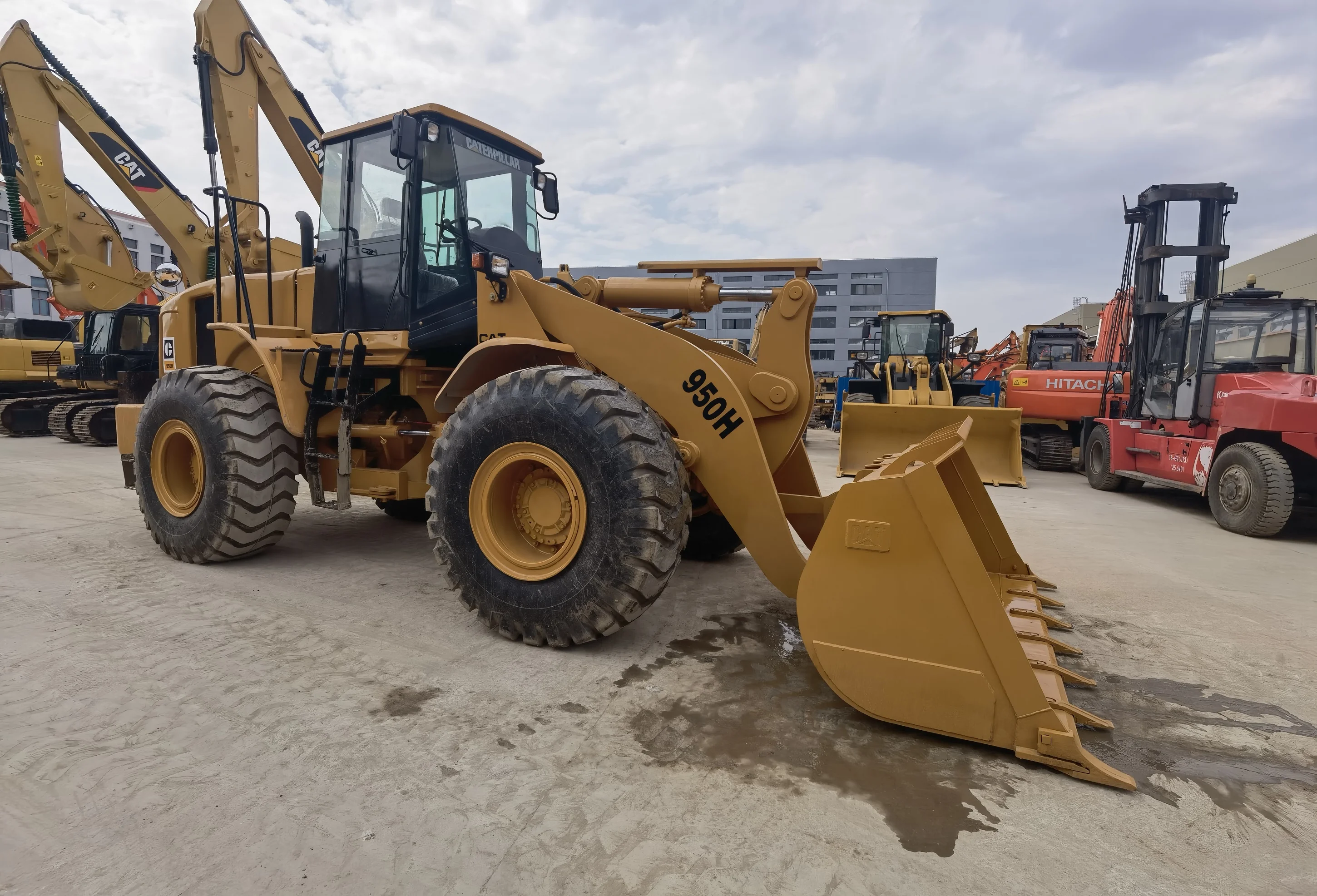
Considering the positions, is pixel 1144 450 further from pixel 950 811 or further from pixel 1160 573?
pixel 950 811

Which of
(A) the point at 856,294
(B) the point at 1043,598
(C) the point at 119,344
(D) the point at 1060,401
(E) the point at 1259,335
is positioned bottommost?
(B) the point at 1043,598

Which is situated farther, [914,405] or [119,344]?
[119,344]

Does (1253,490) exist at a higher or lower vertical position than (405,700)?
higher

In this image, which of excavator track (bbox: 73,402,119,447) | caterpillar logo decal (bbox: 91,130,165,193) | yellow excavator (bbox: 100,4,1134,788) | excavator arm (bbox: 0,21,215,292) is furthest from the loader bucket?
excavator track (bbox: 73,402,119,447)

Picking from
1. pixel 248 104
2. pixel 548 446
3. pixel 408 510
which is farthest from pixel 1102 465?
pixel 248 104

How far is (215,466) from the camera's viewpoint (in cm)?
447

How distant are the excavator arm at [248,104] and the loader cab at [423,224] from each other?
255cm

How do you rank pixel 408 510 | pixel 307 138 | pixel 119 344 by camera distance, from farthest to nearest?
pixel 119 344 < pixel 307 138 < pixel 408 510

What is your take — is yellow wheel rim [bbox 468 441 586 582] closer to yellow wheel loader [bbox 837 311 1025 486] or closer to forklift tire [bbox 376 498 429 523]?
yellow wheel loader [bbox 837 311 1025 486]

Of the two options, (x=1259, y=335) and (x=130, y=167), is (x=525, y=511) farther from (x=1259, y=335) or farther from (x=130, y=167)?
(x=130, y=167)

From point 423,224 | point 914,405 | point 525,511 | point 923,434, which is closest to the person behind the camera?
point 525,511

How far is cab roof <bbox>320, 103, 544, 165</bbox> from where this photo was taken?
13.8 ft

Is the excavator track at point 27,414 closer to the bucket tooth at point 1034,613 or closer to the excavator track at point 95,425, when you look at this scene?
the excavator track at point 95,425

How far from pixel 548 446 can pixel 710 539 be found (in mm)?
2014
